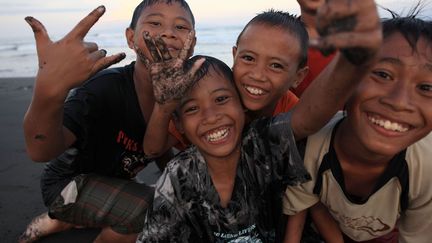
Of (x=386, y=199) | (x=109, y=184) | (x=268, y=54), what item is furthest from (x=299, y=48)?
(x=109, y=184)

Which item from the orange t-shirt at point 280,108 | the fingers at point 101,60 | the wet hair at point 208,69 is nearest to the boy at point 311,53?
the orange t-shirt at point 280,108

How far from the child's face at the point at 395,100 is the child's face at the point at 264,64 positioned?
0.48 metres

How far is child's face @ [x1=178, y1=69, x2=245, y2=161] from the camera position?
5.86 ft

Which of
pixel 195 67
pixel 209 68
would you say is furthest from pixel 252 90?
pixel 195 67

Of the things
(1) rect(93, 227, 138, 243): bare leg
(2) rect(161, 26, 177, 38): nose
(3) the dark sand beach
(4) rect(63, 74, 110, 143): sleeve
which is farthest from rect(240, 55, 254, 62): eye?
(3) the dark sand beach

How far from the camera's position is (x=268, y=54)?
195cm

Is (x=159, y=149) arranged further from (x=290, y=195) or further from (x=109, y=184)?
(x=290, y=195)

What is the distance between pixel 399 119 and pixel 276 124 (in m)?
0.47

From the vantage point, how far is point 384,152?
155 cm

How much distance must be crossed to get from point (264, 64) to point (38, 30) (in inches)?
40.9

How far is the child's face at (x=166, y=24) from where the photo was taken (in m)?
2.22

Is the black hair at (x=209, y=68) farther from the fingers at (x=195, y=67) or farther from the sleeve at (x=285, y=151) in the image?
the sleeve at (x=285, y=151)

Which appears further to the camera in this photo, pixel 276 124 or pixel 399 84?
pixel 276 124

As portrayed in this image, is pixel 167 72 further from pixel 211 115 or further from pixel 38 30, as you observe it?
pixel 38 30
